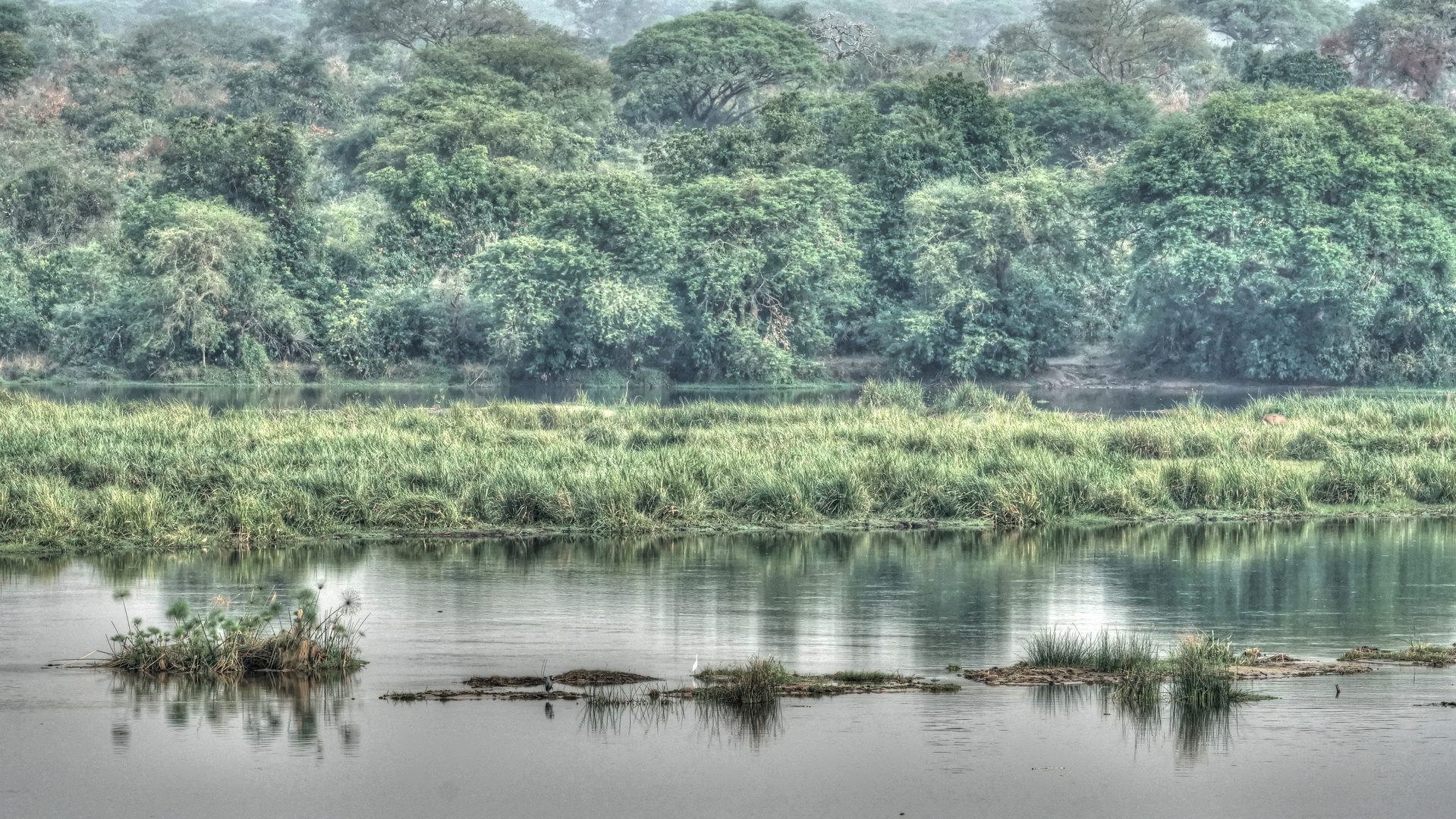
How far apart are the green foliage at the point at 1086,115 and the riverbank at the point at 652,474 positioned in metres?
34.0

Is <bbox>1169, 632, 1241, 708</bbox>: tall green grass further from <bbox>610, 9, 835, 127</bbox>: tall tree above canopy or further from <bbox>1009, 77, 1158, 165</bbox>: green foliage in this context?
<bbox>610, 9, 835, 127</bbox>: tall tree above canopy

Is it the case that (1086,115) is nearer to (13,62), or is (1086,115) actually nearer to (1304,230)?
(1304,230)

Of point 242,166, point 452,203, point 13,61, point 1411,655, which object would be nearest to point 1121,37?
point 452,203

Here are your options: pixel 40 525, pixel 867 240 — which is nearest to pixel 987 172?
pixel 867 240

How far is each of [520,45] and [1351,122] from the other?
32396 millimetres

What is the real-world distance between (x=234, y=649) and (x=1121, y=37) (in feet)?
242

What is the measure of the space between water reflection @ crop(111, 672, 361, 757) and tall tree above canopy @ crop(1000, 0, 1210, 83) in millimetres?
71280

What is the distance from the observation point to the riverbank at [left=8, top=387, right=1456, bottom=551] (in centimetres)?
2109

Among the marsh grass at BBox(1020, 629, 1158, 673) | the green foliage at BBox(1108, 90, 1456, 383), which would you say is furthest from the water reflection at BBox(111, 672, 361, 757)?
the green foliage at BBox(1108, 90, 1456, 383)

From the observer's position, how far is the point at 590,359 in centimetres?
5556

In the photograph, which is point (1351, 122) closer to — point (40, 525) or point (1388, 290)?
point (1388, 290)

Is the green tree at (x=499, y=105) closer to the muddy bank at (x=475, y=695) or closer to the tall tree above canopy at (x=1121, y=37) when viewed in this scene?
the tall tree above canopy at (x=1121, y=37)

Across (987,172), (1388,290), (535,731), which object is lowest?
(535,731)

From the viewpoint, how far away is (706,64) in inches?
2872
